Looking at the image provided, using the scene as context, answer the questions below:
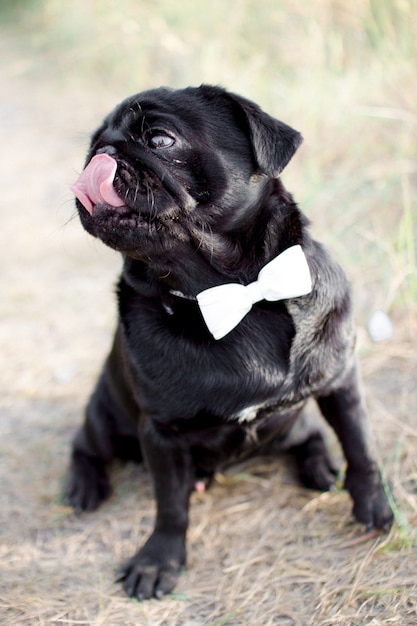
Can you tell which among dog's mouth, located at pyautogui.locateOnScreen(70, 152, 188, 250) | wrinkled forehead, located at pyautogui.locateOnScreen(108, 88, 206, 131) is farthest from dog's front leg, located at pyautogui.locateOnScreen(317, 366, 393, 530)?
wrinkled forehead, located at pyautogui.locateOnScreen(108, 88, 206, 131)

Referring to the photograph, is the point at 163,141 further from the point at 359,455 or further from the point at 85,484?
the point at 85,484

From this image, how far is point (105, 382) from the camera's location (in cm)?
288

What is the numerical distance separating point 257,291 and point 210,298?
15 cm

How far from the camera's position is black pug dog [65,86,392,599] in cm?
200

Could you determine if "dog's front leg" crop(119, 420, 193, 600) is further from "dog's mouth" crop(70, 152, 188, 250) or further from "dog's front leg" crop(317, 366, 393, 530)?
"dog's mouth" crop(70, 152, 188, 250)

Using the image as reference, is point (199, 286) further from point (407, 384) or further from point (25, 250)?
point (25, 250)

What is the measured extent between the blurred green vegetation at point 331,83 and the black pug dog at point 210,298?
53.8 inches

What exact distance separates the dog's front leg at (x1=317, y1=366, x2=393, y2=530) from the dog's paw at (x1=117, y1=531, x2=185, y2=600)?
64 cm

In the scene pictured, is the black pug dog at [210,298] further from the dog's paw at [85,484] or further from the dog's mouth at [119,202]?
the dog's paw at [85,484]

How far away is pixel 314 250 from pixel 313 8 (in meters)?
3.79

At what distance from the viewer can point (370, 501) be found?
96.0 inches

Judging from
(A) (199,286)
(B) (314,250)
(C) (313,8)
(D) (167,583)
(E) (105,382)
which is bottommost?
(D) (167,583)

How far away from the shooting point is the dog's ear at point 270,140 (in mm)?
2020

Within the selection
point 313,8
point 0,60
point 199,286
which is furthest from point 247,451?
point 0,60
